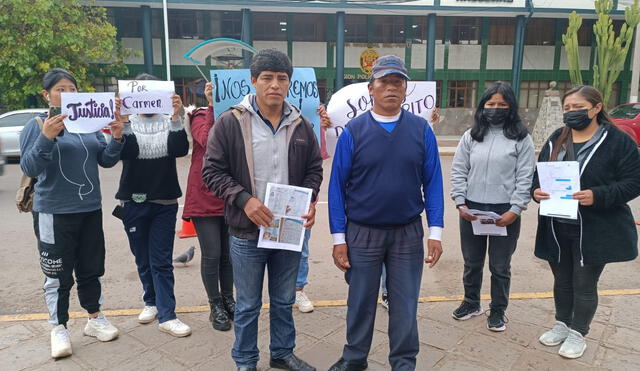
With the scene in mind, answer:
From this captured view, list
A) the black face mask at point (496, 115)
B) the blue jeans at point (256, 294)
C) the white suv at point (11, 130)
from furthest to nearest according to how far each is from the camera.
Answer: the white suv at point (11, 130), the black face mask at point (496, 115), the blue jeans at point (256, 294)

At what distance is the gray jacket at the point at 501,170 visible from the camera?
3475 millimetres

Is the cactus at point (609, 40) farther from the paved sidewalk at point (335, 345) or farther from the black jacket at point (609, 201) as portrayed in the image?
the black jacket at point (609, 201)

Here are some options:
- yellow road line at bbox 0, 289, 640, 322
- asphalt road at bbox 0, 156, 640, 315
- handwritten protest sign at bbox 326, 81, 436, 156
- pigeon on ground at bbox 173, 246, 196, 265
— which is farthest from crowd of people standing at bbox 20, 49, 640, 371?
pigeon on ground at bbox 173, 246, 196, 265

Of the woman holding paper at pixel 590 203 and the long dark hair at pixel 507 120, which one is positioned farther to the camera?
the long dark hair at pixel 507 120

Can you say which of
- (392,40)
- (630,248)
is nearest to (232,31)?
(392,40)

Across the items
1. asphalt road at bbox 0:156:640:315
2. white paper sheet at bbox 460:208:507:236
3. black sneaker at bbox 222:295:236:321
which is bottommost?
asphalt road at bbox 0:156:640:315

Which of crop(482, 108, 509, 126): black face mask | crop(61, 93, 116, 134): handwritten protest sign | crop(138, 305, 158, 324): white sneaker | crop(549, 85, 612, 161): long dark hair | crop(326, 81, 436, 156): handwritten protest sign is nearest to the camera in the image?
crop(61, 93, 116, 134): handwritten protest sign

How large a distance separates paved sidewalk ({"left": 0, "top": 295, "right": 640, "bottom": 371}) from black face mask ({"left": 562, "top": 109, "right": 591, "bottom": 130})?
159 centimetres

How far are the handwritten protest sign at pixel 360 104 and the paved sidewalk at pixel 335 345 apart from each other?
5.22ft

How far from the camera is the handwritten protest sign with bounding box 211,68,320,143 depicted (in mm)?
3670

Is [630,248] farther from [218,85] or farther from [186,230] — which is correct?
[186,230]

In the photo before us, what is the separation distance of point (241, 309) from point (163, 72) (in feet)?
69.4

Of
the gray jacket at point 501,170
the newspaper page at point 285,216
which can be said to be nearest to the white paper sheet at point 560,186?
the gray jacket at point 501,170

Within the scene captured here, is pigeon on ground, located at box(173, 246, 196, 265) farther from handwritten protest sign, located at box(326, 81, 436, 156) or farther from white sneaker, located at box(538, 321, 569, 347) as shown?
white sneaker, located at box(538, 321, 569, 347)
